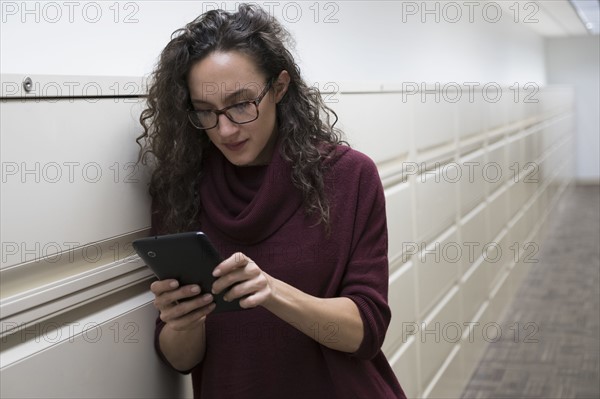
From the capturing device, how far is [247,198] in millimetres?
1861

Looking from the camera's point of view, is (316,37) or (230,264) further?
(316,37)

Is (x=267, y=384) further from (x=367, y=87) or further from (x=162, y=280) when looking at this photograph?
(x=367, y=87)

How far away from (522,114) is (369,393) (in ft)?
19.7

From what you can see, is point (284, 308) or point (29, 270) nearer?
point (29, 270)

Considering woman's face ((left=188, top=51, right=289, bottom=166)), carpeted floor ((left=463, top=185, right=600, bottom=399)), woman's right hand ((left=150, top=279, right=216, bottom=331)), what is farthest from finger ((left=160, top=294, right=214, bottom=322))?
carpeted floor ((left=463, top=185, right=600, bottom=399))

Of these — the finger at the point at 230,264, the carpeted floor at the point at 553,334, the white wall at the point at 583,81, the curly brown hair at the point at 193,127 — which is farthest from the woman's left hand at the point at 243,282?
the white wall at the point at 583,81

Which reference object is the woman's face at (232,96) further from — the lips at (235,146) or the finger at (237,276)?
the finger at (237,276)

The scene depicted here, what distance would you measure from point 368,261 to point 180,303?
0.45 metres

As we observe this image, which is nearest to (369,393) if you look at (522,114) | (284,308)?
(284,308)

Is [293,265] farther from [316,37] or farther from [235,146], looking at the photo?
[316,37]

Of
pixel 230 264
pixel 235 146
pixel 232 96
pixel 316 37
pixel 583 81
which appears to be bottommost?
pixel 230 264

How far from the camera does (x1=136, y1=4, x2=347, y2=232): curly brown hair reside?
1.77m

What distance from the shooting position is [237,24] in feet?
5.89

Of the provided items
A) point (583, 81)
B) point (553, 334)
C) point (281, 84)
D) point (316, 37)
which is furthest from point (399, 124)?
point (583, 81)
